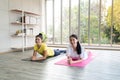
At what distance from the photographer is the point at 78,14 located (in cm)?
778

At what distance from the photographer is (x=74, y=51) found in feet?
13.1

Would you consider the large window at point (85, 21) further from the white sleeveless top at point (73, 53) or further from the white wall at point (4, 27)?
the white sleeveless top at point (73, 53)

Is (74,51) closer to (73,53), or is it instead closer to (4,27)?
(73,53)

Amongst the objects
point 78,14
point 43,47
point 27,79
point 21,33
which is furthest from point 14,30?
point 27,79

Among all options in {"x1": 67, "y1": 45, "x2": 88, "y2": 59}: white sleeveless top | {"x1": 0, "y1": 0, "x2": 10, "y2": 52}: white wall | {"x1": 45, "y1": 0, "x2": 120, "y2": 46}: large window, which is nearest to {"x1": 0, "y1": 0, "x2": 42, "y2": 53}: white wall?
{"x1": 0, "y1": 0, "x2": 10, "y2": 52}: white wall

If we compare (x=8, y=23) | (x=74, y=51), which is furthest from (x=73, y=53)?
(x=8, y=23)

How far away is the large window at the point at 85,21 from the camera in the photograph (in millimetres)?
7230

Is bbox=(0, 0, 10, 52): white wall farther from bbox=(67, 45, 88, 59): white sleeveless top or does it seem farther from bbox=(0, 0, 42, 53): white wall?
bbox=(67, 45, 88, 59): white sleeveless top

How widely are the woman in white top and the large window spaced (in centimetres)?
366

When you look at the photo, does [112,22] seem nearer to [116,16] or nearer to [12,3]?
[116,16]

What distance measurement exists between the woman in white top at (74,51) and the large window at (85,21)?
3.66 m

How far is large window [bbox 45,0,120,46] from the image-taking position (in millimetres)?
7230

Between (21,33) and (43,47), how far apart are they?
244 centimetres

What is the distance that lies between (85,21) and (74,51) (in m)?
3.96
